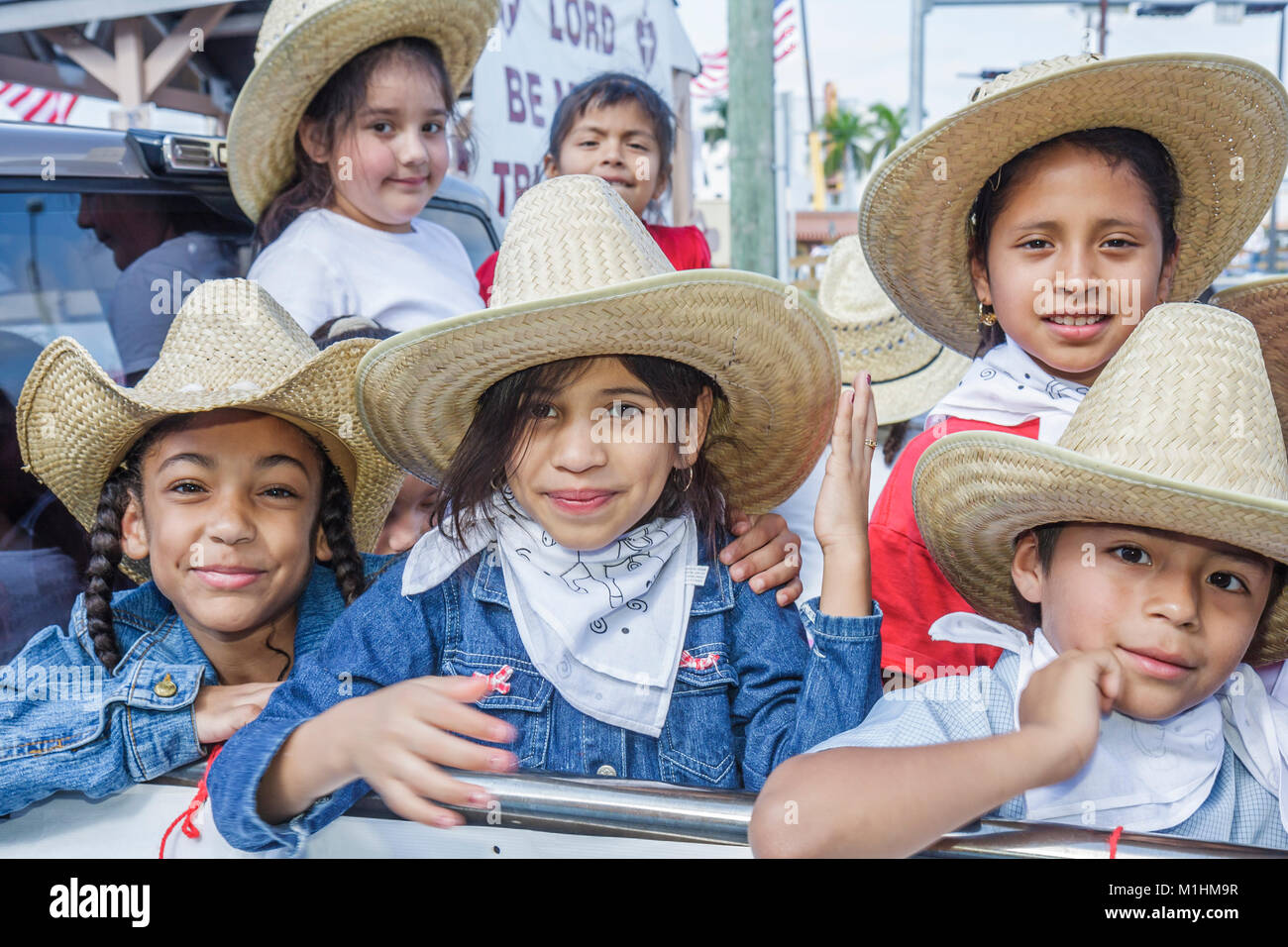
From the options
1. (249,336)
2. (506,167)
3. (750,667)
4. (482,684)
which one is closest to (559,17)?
(506,167)

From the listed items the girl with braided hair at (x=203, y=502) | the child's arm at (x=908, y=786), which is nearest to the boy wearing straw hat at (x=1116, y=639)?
the child's arm at (x=908, y=786)

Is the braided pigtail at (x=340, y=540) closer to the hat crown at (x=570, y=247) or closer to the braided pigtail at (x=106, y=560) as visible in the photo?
the braided pigtail at (x=106, y=560)

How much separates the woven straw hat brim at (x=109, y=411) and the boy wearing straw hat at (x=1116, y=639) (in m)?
1.10

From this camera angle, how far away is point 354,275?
112 inches

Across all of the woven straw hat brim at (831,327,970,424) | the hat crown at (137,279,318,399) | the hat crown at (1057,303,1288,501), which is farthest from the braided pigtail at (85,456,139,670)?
the woven straw hat brim at (831,327,970,424)

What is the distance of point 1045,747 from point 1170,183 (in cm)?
133

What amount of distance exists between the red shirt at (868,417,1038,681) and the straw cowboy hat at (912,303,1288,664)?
38 centimetres

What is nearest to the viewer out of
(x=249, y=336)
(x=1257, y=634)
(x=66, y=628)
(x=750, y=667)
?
(x=1257, y=634)

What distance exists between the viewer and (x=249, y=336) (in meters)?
2.10

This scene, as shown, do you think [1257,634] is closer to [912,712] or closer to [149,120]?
[912,712]

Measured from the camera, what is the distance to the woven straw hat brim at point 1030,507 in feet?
4.54

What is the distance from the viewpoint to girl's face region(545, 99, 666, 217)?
3564 millimetres

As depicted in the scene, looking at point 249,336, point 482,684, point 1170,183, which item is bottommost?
point 482,684

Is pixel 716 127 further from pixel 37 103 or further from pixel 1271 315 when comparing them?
pixel 1271 315
